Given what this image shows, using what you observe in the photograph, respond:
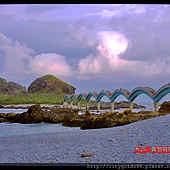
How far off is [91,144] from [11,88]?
1.22 metres

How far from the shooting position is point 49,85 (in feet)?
12.3

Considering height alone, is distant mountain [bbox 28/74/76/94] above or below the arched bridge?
above

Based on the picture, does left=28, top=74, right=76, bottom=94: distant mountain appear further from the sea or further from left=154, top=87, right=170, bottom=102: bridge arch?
left=154, top=87, right=170, bottom=102: bridge arch

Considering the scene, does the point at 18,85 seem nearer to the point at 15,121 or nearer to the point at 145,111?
the point at 15,121

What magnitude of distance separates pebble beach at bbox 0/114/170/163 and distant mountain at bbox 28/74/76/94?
2.11 feet

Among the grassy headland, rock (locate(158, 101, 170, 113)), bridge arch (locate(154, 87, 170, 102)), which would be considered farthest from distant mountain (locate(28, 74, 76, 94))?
rock (locate(158, 101, 170, 113))

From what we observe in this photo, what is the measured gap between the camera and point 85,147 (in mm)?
3658

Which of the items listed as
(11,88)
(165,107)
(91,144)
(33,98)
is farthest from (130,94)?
(11,88)

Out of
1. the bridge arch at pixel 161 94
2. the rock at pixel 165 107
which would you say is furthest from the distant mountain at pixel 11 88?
the rock at pixel 165 107

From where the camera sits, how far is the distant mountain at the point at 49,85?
375cm

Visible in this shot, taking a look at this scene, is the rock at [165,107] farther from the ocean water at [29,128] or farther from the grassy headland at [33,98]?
the ocean water at [29,128]

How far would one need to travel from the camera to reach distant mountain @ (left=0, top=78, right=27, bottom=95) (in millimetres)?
3631
